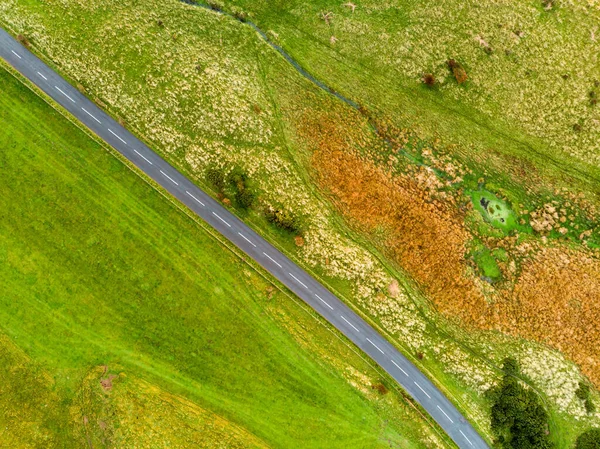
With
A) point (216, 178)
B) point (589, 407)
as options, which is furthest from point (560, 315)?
point (216, 178)

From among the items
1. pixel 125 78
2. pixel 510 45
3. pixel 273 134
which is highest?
pixel 510 45

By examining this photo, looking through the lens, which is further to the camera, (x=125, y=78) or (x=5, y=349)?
(x=125, y=78)

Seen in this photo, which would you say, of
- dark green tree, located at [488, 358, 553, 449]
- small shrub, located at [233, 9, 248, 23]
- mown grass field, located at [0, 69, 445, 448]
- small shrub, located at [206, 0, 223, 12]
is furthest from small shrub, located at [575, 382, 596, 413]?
small shrub, located at [206, 0, 223, 12]

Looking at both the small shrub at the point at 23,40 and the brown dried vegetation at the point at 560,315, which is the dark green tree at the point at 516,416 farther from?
the small shrub at the point at 23,40

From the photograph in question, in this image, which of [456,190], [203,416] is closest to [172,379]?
[203,416]

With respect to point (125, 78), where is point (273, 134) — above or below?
above

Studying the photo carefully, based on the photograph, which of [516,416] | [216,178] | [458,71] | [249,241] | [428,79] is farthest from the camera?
[458,71]

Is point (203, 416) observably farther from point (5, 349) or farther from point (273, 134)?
point (273, 134)

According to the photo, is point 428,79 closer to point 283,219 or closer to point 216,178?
point 283,219
